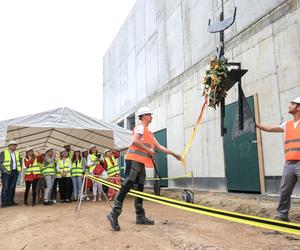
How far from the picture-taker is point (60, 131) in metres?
13.1

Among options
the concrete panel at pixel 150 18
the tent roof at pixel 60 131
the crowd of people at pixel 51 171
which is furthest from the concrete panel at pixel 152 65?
the crowd of people at pixel 51 171

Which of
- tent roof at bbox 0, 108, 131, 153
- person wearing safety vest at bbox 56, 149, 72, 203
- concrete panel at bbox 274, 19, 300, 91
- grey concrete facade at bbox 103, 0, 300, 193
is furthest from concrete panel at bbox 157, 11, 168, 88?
concrete panel at bbox 274, 19, 300, 91

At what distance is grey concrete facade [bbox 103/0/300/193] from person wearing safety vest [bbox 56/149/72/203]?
3.95 meters

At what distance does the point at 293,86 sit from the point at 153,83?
338 inches

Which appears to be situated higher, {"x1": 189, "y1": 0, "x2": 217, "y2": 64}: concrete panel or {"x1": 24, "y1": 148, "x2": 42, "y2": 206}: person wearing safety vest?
{"x1": 189, "y1": 0, "x2": 217, "y2": 64}: concrete panel

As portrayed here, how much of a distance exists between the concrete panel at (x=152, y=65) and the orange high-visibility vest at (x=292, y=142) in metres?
9.79

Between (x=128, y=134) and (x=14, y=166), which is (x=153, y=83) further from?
(x=14, y=166)

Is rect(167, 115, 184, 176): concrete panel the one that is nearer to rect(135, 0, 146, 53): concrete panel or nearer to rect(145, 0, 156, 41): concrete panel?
rect(145, 0, 156, 41): concrete panel

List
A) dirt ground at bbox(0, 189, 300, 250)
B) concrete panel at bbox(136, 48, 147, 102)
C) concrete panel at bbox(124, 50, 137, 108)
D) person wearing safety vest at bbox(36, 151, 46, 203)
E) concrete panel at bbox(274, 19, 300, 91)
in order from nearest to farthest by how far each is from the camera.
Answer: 1. dirt ground at bbox(0, 189, 300, 250)
2. concrete panel at bbox(274, 19, 300, 91)
3. person wearing safety vest at bbox(36, 151, 46, 203)
4. concrete panel at bbox(136, 48, 147, 102)
5. concrete panel at bbox(124, 50, 137, 108)

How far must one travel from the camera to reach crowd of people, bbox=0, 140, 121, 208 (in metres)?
9.04

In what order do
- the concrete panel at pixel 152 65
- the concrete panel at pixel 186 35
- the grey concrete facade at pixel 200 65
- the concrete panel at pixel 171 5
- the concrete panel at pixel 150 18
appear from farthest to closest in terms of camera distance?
the concrete panel at pixel 150 18
the concrete panel at pixel 152 65
the concrete panel at pixel 171 5
the concrete panel at pixel 186 35
the grey concrete facade at pixel 200 65

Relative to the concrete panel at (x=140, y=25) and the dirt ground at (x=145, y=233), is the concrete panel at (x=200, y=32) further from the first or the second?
the concrete panel at (x=140, y=25)

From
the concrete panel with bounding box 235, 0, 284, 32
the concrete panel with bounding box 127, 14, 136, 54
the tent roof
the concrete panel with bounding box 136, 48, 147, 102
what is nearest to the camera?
the concrete panel with bounding box 235, 0, 284, 32

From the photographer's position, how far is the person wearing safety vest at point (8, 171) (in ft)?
29.0
